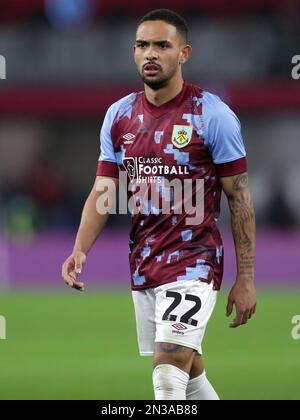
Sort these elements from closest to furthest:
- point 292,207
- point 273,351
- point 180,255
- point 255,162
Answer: point 180,255, point 273,351, point 292,207, point 255,162

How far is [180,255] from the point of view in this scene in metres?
6.76

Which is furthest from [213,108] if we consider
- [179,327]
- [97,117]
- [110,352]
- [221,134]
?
[97,117]

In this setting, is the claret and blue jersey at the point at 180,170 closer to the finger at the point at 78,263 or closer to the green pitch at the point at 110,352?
the finger at the point at 78,263

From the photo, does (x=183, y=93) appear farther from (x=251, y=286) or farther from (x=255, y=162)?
(x=255, y=162)

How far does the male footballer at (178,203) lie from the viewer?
670 centimetres

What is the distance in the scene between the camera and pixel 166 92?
692 cm

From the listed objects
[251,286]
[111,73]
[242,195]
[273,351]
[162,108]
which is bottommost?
[273,351]

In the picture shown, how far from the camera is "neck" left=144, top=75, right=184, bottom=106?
6914mm

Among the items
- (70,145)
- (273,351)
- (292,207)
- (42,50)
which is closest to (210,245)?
(273,351)

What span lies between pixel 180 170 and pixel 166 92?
0.48 metres

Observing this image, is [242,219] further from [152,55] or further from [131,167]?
[152,55]

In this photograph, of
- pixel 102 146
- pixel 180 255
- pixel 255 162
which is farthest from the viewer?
pixel 255 162
